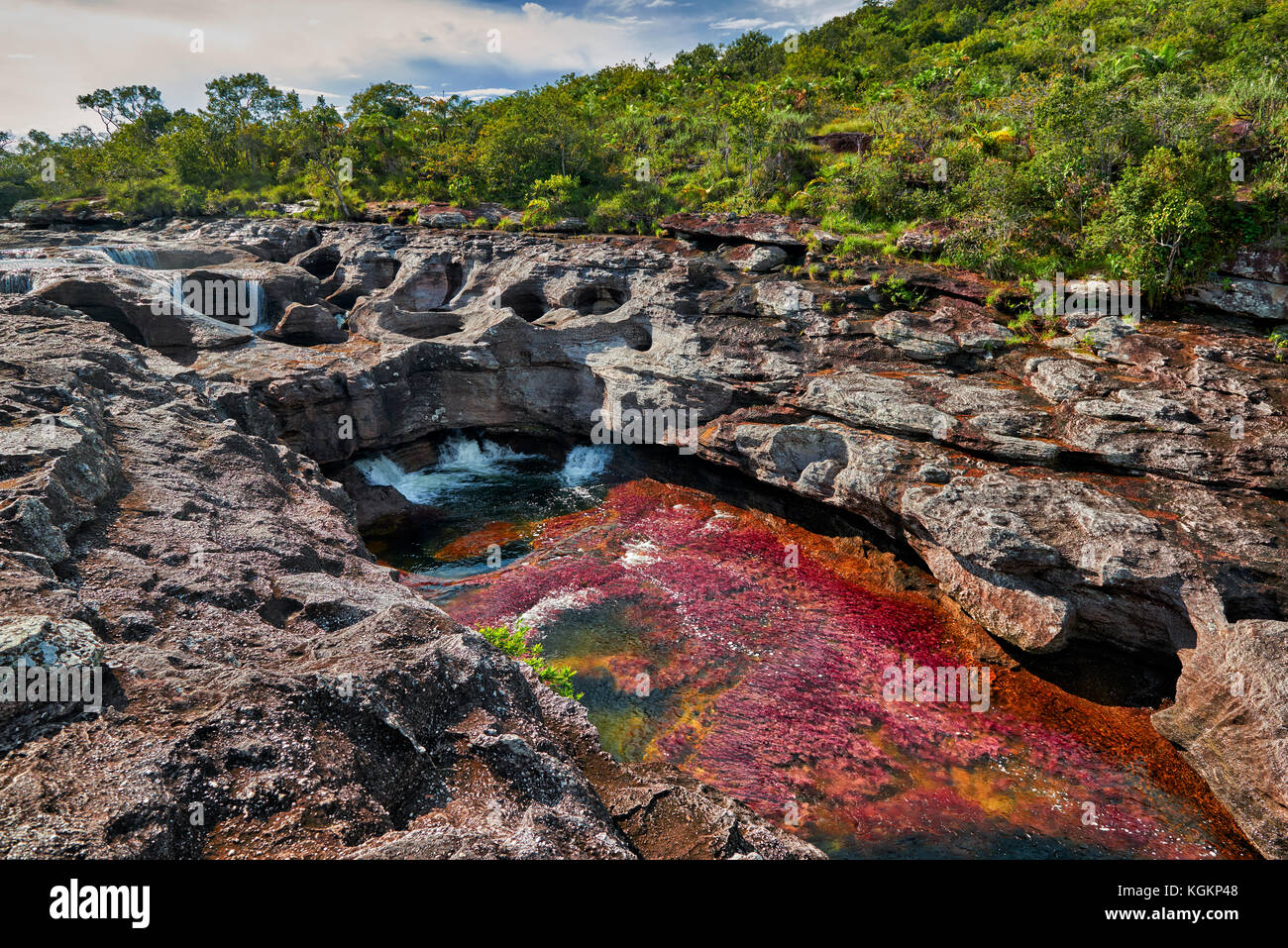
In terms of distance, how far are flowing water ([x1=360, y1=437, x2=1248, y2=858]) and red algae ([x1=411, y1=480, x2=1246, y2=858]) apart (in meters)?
0.03

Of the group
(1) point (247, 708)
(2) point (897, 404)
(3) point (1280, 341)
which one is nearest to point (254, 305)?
(2) point (897, 404)

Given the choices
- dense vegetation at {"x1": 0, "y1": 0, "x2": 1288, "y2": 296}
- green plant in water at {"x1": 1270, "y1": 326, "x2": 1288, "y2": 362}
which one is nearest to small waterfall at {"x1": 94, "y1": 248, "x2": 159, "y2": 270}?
dense vegetation at {"x1": 0, "y1": 0, "x2": 1288, "y2": 296}

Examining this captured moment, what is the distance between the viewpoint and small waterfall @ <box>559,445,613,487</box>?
2272 cm

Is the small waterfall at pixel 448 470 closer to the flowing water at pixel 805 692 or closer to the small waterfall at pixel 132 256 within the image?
the flowing water at pixel 805 692

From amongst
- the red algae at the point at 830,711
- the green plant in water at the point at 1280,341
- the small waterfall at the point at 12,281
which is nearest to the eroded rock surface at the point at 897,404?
the green plant in water at the point at 1280,341

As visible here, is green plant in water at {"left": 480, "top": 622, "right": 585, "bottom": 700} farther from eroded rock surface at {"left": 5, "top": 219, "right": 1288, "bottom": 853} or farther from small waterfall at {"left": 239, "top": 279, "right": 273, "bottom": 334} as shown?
small waterfall at {"left": 239, "top": 279, "right": 273, "bottom": 334}

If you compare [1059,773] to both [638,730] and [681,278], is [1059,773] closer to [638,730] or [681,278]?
[638,730]

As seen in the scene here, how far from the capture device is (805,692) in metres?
12.5

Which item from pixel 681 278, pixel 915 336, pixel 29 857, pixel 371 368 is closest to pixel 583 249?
pixel 681 278

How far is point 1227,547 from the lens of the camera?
11719 millimetres

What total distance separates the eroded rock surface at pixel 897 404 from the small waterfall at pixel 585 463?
0.78 metres

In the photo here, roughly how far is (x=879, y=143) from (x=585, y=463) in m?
21.5

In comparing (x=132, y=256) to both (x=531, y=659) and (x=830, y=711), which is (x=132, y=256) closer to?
(x=531, y=659)
